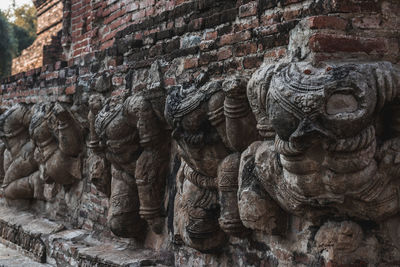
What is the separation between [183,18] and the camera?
343 cm

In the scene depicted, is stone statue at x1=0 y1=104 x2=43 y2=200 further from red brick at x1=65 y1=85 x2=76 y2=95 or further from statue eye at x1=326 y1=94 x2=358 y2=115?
statue eye at x1=326 y1=94 x2=358 y2=115

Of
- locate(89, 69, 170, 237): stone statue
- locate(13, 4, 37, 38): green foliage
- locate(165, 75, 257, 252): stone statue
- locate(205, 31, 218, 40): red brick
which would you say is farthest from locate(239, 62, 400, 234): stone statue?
locate(13, 4, 37, 38): green foliage

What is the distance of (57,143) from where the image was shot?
5.02 metres

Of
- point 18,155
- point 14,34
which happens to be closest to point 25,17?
point 14,34

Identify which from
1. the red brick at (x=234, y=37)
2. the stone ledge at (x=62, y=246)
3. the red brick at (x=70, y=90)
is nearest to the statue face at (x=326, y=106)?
the red brick at (x=234, y=37)

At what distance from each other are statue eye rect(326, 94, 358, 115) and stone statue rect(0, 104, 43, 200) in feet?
13.3

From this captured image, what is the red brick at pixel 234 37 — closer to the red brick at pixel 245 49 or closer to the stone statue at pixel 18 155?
the red brick at pixel 245 49

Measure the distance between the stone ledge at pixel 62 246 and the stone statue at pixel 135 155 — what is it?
0.58 ft

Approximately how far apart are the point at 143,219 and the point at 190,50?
4.22ft

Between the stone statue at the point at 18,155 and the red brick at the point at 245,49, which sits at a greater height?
the red brick at the point at 245,49

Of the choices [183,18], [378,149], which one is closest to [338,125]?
[378,149]

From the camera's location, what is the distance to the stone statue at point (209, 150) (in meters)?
2.67

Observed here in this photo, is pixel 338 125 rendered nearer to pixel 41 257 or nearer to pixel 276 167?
pixel 276 167

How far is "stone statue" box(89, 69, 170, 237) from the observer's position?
3.46 meters
